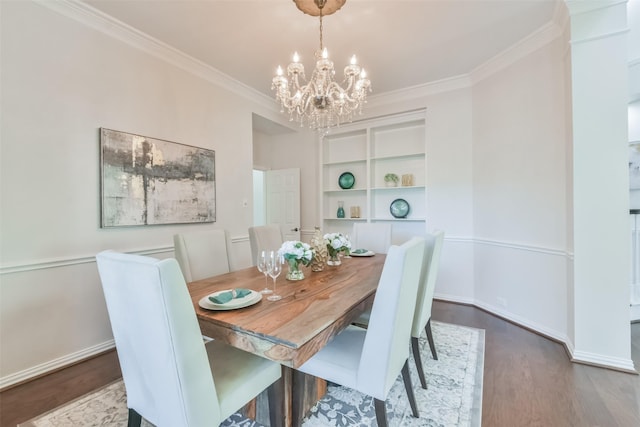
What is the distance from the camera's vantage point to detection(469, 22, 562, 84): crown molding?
2596 millimetres

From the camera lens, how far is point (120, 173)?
2508mm

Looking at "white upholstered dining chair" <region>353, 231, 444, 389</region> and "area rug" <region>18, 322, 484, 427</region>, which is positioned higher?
"white upholstered dining chair" <region>353, 231, 444, 389</region>

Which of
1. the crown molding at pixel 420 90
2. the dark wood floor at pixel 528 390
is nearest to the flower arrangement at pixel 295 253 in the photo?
the dark wood floor at pixel 528 390

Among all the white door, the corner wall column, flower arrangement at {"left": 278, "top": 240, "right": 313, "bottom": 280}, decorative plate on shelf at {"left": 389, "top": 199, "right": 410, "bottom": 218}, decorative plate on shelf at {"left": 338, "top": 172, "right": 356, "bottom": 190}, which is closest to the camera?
flower arrangement at {"left": 278, "top": 240, "right": 313, "bottom": 280}

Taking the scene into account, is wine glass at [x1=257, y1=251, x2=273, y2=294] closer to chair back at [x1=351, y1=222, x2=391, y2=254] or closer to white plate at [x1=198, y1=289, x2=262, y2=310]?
white plate at [x1=198, y1=289, x2=262, y2=310]

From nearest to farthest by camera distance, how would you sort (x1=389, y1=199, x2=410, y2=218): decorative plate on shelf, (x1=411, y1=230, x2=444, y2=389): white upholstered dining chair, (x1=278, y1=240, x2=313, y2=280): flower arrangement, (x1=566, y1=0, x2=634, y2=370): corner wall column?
(x1=278, y1=240, x2=313, y2=280): flower arrangement
(x1=411, y1=230, x2=444, y2=389): white upholstered dining chair
(x1=566, y1=0, x2=634, y2=370): corner wall column
(x1=389, y1=199, x2=410, y2=218): decorative plate on shelf

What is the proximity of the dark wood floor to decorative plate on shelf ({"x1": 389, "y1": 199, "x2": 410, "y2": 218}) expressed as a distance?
2.05 meters

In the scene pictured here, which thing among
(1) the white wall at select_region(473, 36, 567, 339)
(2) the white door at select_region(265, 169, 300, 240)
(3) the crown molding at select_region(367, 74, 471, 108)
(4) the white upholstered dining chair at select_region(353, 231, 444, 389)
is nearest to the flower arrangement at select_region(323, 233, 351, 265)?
(4) the white upholstered dining chair at select_region(353, 231, 444, 389)

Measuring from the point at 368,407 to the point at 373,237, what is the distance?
178 cm

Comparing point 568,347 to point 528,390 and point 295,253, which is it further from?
point 295,253

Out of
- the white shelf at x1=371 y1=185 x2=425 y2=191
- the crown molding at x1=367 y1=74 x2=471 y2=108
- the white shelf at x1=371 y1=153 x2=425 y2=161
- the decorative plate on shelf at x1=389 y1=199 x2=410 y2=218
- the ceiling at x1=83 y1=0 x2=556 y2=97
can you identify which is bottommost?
the decorative plate on shelf at x1=389 y1=199 x2=410 y2=218

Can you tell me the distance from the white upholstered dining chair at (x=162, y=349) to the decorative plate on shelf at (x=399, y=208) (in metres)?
3.38

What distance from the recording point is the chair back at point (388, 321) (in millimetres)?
1208

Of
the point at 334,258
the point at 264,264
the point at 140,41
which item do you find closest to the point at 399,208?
the point at 334,258
